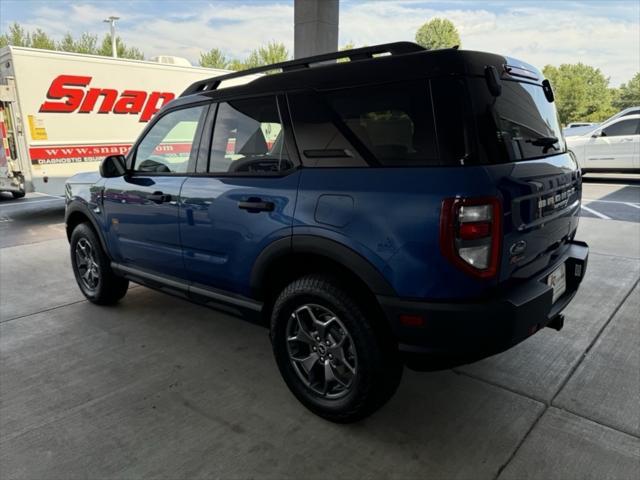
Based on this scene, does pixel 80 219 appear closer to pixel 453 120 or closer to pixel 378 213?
pixel 378 213

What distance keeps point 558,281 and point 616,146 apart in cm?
1181

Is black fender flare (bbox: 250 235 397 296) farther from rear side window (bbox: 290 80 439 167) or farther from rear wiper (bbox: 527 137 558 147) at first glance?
rear wiper (bbox: 527 137 558 147)

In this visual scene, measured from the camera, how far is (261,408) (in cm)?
273

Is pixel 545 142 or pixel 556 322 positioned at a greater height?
pixel 545 142

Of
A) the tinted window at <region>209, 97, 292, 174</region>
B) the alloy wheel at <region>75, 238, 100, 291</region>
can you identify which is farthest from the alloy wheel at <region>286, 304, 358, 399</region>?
the alloy wheel at <region>75, 238, 100, 291</region>

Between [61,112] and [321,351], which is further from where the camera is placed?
[61,112]

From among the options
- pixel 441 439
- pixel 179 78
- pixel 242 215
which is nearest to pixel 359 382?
pixel 441 439

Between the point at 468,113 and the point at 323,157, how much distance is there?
0.75m

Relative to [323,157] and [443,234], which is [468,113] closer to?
[443,234]

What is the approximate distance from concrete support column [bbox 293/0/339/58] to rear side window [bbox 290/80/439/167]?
742cm

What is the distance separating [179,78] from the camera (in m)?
11.0

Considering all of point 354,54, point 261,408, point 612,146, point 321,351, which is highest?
point 354,54

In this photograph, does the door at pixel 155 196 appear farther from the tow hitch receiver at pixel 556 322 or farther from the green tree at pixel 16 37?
the green tree at pixel 16 37

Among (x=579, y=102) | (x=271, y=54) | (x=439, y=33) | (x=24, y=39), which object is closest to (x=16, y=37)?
(x=24, y=39)
